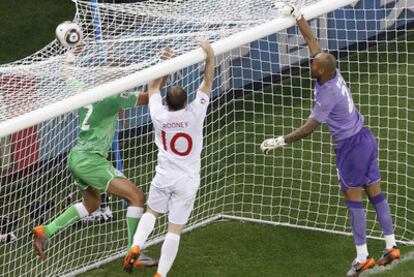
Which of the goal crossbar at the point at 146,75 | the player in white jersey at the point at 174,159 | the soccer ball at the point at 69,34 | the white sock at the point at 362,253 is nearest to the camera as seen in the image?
the goal crossbar at the point at 146,75

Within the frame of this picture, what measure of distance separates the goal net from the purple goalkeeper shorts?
1056 mm

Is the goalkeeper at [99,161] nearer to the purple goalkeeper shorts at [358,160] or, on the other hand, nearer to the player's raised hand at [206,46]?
the player's raised hand at [206,46]

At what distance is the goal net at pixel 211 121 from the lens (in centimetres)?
825

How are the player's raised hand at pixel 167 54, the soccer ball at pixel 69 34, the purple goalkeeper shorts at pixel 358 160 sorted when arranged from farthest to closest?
the soccer ball at pixel 69 34, the purple goalkeeper shorts at pixel 358 160, the player's raised hand at pixel 167 54

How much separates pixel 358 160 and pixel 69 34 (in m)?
2.62

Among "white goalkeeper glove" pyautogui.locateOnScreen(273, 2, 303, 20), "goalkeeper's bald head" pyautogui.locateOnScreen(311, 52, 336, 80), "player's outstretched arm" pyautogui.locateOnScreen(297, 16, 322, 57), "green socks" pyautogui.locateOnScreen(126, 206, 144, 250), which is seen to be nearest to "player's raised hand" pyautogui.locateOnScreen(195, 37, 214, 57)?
"white goalkeeper glove" pyautogui.locateOnScreen(273, 2, 303, 20)

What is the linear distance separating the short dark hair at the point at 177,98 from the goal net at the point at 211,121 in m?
0.30

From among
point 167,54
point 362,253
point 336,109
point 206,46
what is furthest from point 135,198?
point 362,253

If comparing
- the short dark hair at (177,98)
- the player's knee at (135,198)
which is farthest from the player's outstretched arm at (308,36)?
the player's knee at (135,198)

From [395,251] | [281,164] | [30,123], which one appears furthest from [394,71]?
[30,123]

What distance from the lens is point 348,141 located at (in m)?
8.42

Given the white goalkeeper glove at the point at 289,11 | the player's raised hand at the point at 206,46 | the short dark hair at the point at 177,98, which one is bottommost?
the short dark hair at the point at 177,98

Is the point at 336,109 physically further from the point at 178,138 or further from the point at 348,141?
the point at 178,138

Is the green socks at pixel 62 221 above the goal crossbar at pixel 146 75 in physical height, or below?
below
